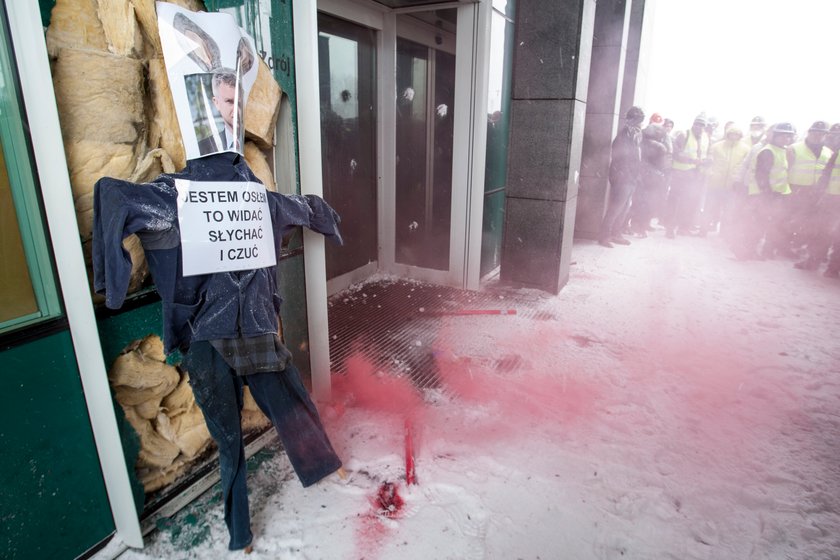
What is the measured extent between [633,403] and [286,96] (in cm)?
308

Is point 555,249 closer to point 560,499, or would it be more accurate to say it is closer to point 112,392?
point 560,499

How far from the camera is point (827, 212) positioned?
7.50 meters

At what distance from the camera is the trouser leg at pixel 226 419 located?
7.15ft

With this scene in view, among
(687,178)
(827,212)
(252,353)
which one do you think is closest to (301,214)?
(252,353)

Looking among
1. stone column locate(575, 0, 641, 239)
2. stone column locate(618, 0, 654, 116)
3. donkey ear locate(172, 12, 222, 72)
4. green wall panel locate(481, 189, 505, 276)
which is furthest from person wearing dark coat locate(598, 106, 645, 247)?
donkey ear locate(172, 12, 222, 72)

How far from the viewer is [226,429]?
225 centimetres

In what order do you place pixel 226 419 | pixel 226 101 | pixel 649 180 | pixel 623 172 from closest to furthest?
pixel 226 101 → pixel 226 419 → pixel 623 172 → pixel 649 180

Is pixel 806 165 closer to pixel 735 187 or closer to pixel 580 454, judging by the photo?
pixel 735 187

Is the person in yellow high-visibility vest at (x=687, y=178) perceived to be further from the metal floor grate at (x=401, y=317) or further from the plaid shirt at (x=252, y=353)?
the plaid shirt at (x=252, y=353)

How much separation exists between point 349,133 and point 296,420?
12.5 ft

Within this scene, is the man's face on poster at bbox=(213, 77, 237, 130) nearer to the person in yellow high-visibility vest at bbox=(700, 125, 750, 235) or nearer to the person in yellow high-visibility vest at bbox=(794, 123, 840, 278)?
the person in yellow high-visibility vest at bbox=(794, 123, 840, 278)

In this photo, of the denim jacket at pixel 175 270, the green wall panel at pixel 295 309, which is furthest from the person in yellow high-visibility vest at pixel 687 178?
the denim jacket at pixel 175 270

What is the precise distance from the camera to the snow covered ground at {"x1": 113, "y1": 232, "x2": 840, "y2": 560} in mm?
2463

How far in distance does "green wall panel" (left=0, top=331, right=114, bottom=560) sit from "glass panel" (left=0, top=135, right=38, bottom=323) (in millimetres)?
143
